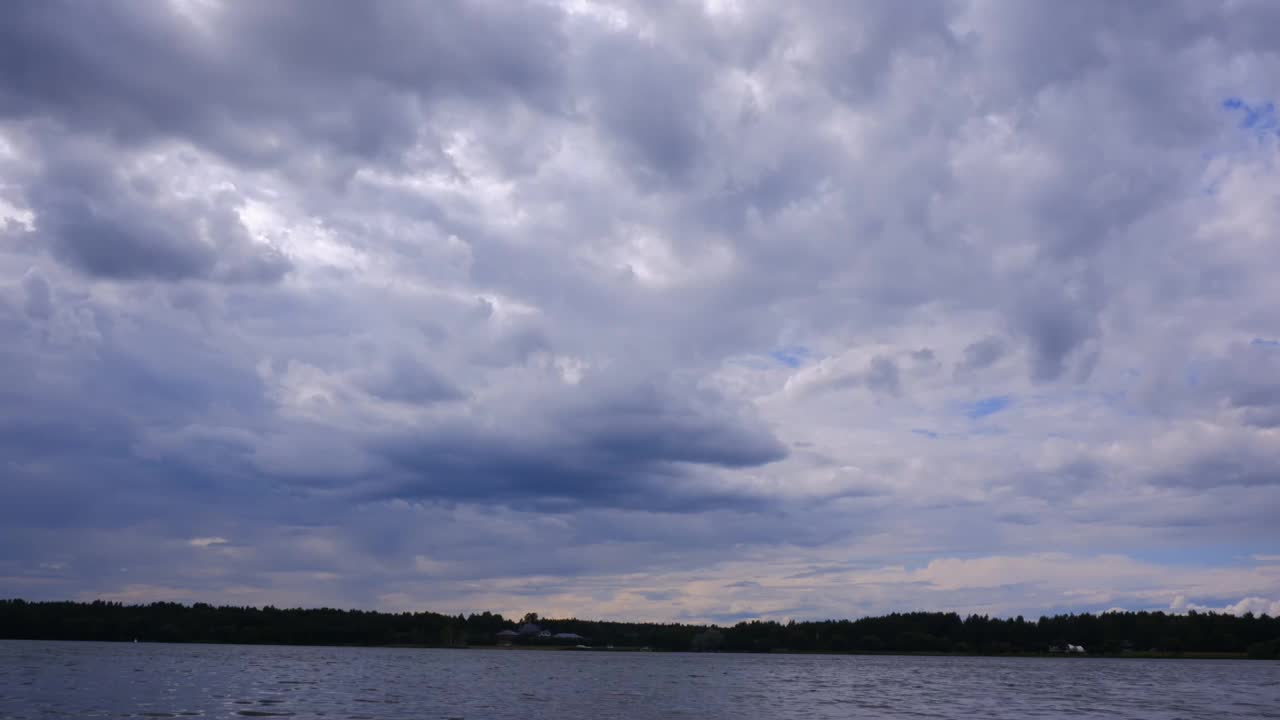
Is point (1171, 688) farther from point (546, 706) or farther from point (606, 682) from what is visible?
point (546, 706)

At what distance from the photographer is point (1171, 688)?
10425 centimetres

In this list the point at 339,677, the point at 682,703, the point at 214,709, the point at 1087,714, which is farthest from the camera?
the point at 339,677

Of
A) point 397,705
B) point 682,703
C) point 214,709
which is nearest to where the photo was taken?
point 214,709

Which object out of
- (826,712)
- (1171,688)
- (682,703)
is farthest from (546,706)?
(1171,688)

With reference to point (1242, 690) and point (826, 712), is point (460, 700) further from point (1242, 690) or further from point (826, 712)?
point (1242, 690)

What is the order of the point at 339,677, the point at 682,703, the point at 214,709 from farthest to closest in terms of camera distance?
the point at 339,677, the point at 682,703, the point at 214,709

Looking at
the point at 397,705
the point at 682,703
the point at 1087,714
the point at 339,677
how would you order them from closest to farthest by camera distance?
the point at 397,705 → the point at 1087,714 → the point at 682,703 → the point at 339,677

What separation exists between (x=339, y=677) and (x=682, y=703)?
40.0 m

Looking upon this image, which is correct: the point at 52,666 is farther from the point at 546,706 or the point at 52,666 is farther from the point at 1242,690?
the point at 1242,690

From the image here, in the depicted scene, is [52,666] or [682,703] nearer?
[682,703]

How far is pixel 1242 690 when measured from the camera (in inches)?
3979

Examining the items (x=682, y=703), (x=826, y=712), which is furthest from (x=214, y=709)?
(x=826, y=712)

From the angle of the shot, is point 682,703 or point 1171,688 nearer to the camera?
point 682,703

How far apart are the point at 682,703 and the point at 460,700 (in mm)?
15314
